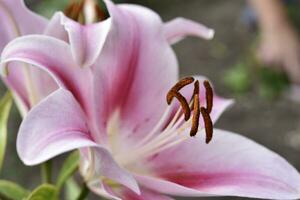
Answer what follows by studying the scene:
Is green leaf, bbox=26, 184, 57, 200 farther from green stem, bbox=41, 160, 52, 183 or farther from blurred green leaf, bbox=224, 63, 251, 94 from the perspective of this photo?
blurred green leaf, bbox=224, 63, 251, 94

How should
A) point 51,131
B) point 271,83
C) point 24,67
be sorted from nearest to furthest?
point 51,131 < point 24,67 < point 271,83

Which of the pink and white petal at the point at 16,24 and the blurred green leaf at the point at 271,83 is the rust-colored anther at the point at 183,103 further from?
the blurred green leaf at the point at 271,83

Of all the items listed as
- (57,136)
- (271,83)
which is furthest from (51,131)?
(271,83)

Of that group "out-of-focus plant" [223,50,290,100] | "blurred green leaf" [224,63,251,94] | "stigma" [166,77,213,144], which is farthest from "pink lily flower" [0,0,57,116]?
"blurred green leaf" [224,63,251,94]

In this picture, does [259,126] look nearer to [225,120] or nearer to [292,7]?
[225,120]

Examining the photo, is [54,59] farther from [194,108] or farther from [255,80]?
[255,80]

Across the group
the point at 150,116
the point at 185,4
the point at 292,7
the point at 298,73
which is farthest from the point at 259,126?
the point at 150,116
